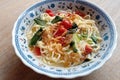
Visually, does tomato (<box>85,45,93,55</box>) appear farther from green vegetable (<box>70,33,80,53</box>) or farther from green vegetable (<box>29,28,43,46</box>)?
green vegetable (<box>29,28,43,46</box>)

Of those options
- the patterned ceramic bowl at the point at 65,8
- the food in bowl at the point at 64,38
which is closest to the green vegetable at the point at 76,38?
the food in bowl at the point at 64,38

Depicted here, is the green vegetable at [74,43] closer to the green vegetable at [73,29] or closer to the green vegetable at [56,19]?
the green vegetable at [73,29]

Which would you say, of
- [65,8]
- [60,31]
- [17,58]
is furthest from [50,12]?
[17,58]

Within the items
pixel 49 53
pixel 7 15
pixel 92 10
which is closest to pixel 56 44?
pixel 49 53

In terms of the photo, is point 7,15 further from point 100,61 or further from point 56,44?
point 100,61

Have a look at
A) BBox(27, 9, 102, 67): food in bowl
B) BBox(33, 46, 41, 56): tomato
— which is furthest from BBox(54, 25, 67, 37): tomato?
BBox(33, 46, 41, 56): tomato
